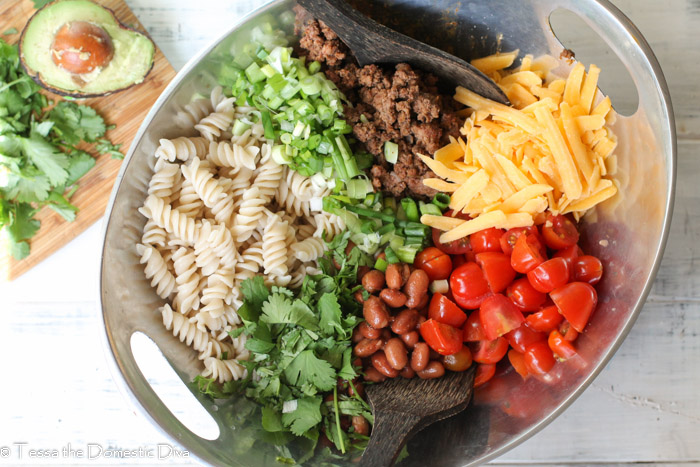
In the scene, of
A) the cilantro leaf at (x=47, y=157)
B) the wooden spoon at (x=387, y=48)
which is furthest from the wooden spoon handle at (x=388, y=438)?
the cilantro leaf at (x=47, y=157)

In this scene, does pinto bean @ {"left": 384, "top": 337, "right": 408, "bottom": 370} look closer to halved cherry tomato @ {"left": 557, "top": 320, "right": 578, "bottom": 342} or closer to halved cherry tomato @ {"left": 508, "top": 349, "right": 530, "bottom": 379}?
halved cherry tomato @ {"left": 508, "top": 349, "right": 530, "bottom": 379}

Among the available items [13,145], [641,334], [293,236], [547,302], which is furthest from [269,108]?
[641,334]

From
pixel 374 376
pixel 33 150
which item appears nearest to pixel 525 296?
pixel 374 376

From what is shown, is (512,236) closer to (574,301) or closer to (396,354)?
(574,301)

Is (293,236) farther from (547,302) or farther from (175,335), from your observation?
(547,302)

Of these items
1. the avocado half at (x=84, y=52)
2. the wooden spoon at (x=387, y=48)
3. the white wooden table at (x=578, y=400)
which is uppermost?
the wooden spoon at (x=387, y=48)

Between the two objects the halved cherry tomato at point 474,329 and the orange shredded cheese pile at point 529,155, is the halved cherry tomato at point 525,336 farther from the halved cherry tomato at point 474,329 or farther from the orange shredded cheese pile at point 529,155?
the orange shredded cheese pile at point 529,155
